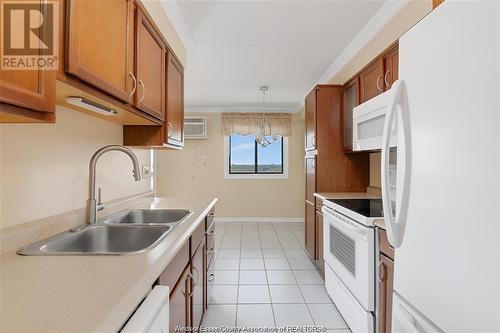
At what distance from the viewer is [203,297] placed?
6.36 feet

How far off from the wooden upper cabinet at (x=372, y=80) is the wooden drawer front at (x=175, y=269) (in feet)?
6.30

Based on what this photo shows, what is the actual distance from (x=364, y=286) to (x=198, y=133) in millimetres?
4475

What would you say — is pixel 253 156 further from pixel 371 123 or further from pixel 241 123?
pixel 371 123

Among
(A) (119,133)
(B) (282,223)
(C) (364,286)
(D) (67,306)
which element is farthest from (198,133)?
(D) (67,306)

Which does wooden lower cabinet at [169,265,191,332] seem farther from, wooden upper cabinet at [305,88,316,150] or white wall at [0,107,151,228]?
wooden upper cabinet at [305,88,316,150]

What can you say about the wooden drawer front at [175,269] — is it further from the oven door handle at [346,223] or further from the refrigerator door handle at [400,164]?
the oven door handle at [346,223]

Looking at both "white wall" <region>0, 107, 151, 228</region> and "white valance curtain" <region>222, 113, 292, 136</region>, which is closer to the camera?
"white wall" <region>0, 107, 151, 228</region>

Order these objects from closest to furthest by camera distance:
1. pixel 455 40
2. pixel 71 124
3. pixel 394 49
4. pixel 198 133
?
pixel 455 40
pixel 71 124
pixel 394 49
pixel 198 133

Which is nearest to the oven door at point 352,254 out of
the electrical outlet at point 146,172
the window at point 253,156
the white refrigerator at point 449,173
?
the white refrigerator at point 449,173

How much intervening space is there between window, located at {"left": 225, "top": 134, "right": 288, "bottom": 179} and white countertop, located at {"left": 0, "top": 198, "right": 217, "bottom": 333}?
15.3 feet

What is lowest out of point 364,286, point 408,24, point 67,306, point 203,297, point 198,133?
point 203,297

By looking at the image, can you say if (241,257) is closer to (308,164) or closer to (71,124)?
(308,164)

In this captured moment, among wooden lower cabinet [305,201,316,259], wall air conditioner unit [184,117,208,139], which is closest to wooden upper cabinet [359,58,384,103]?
wooden lower cabinet [305,201,316,259]

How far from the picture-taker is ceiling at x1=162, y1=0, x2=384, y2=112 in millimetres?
2143
